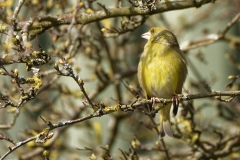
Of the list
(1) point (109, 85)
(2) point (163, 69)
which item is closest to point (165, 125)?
(2) point (163, 69)

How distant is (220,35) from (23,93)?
8.63 feet

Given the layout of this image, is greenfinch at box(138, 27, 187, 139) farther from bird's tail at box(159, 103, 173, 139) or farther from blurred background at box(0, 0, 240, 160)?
blurred background at box(0, 0, 240, 160)

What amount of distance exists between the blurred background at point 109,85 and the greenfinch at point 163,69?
14 cm

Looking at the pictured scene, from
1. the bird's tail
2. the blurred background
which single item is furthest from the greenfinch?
the blurred background

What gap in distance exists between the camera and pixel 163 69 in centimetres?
415

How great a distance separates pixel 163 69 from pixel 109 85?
63.8 inches

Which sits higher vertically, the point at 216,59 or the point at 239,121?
the point at 239,121

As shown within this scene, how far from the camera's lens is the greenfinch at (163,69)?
418 centimetres

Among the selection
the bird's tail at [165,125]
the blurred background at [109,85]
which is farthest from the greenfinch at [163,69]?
the blurred background at [109,85]

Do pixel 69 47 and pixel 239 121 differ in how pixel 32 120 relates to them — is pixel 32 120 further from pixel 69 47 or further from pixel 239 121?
pixel 239 121

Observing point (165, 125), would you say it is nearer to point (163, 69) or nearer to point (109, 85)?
point (163, 69)

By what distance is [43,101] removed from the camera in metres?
5.91

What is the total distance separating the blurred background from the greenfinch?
0.14 metres

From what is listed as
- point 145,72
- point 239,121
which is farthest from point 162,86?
point 239,121
